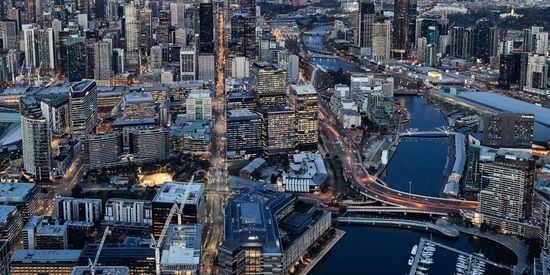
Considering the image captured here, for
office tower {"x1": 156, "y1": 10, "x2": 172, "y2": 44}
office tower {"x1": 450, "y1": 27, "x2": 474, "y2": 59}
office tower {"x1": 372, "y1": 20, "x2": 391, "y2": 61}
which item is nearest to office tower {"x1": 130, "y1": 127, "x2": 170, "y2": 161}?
office tower {"x1": 156, "y1": 10, "x2": 172, "y2": 44}

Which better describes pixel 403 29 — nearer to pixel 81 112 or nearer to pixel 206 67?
pixel 206 67

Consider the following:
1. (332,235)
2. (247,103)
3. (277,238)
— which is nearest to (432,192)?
(332,235)

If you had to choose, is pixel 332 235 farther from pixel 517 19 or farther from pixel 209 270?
pixel 517 19

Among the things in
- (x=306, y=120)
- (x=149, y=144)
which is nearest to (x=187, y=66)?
(x=306, y=120)

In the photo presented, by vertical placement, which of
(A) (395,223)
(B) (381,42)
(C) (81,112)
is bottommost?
(A) (395,223)

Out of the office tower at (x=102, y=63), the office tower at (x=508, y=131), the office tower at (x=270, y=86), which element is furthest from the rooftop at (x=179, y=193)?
the office tower at (x=102, y=63)

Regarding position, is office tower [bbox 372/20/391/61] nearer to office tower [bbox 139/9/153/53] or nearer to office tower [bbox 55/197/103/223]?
office tower [bbox 139/9/153/53]

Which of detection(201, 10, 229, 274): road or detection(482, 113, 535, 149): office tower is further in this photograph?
detection(482, 113, 535, 149): office tower
